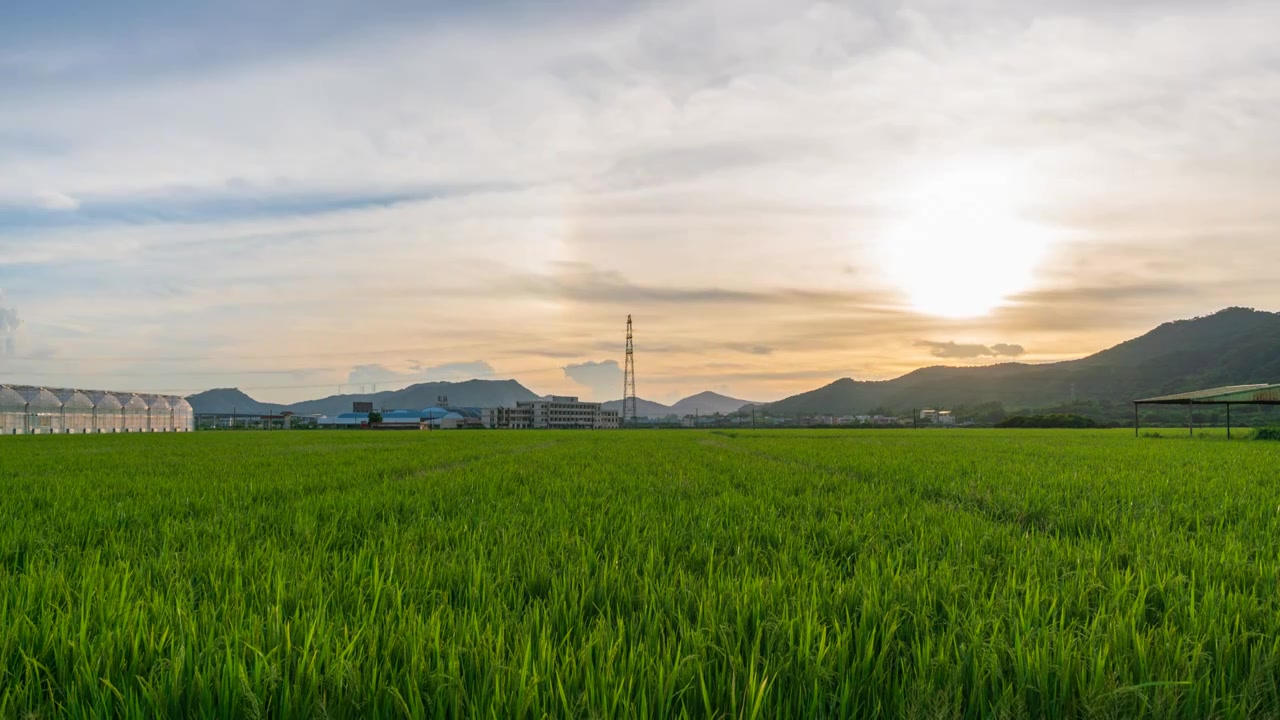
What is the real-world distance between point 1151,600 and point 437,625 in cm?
344

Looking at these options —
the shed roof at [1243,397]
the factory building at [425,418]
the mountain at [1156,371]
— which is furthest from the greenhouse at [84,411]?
the mountain at [1156,371]

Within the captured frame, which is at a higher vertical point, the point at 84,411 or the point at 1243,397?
the point at 84,411

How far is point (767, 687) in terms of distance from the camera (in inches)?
82.3

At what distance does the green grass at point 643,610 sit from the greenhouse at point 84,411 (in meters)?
60.8

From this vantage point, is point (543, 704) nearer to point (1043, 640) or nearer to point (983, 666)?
point (983, 666)

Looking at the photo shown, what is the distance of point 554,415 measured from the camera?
144 metres

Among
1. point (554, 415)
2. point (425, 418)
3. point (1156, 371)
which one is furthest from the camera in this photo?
point (1156, 371)

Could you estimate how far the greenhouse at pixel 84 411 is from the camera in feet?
169

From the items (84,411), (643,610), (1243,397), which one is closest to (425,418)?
(84,411)

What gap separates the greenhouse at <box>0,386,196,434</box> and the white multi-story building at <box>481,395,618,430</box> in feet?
227

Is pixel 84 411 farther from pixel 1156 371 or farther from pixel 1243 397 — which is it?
pixel 1156 371

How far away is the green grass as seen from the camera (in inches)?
81.7

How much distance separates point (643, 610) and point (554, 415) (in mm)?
142934

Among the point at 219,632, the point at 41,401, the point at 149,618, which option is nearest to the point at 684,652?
the point at 219,632
